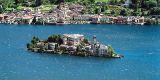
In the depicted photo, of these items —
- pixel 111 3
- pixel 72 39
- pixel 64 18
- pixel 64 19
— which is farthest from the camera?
pixel 111 3

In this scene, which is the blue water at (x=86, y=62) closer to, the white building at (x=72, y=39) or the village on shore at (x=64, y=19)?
the white building at (x=72, y=39)

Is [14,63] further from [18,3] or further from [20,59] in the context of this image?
[18,3]

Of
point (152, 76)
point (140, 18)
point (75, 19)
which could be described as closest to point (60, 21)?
point (75, 19)

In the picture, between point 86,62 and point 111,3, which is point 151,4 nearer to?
point 111,3

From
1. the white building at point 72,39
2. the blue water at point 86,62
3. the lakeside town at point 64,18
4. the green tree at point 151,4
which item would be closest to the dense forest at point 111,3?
the green tree at point 151,4

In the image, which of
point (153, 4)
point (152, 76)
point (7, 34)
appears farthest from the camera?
point (153, 4)

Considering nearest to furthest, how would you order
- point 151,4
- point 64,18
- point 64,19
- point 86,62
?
point 86,62 < point 64,19 < point 64,18 < point 151,4

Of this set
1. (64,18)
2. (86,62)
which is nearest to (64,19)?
(64,18)
